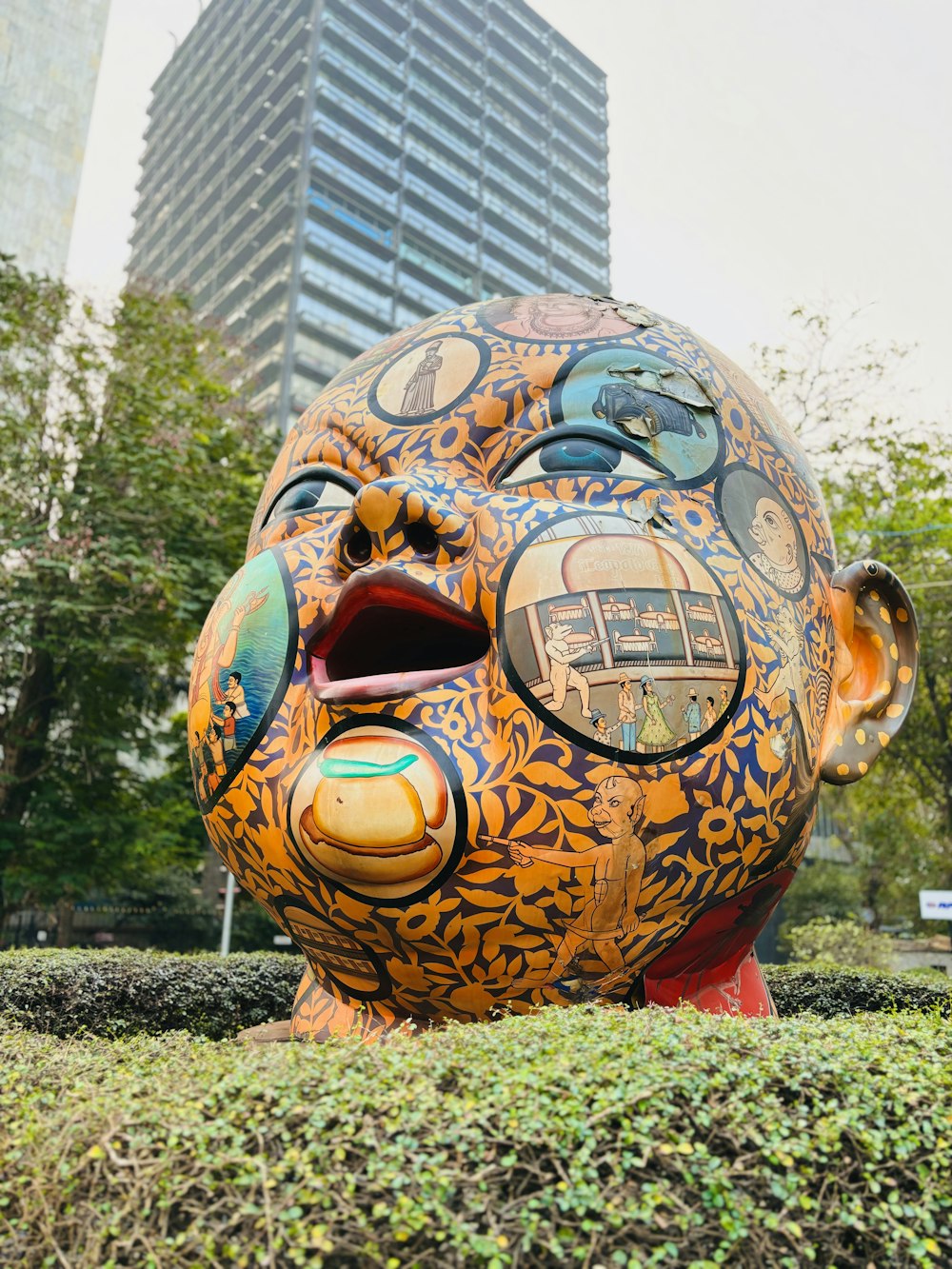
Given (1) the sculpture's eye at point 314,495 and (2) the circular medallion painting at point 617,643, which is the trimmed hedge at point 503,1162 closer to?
(2) the circular medallion painting at point 617,643

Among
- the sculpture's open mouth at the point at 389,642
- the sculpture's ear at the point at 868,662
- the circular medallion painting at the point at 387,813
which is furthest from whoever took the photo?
the sculpture's ear at the point at 868,662

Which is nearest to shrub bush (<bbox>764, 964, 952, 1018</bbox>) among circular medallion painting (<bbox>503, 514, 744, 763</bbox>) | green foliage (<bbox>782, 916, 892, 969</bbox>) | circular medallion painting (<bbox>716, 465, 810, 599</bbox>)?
circular medallion painting (<bbox>716, 465, 810, 599</bbox>)

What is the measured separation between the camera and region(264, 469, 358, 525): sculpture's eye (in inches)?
166

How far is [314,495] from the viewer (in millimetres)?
4320

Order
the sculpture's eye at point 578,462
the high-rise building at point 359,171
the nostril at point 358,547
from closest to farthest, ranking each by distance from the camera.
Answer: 1. the nostril at point 358,547
2. the sculpture's eye at point 578,462
3. the high-rise building at point 359,171

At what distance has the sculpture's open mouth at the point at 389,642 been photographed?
3531 mm

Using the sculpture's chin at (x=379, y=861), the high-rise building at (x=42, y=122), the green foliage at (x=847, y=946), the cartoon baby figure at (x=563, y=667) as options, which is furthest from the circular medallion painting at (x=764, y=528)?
the high-rise building at (x=42, y=122)

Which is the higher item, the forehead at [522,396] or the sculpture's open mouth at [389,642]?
the forehead at [522,396]

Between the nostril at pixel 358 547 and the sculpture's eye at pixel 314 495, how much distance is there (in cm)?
52

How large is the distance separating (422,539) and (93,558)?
861cm

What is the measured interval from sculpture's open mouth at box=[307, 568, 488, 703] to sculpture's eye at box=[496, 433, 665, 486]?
656 mm

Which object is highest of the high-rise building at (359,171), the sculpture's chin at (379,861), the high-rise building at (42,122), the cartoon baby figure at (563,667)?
the high-rise building at (359,171)

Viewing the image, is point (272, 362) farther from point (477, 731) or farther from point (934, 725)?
point (477, 731)

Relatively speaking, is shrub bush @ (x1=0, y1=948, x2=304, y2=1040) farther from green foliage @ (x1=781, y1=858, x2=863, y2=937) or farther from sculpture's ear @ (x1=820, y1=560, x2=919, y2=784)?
green foliage @ (x1=781, y1=858, x2=863, y2=937)
